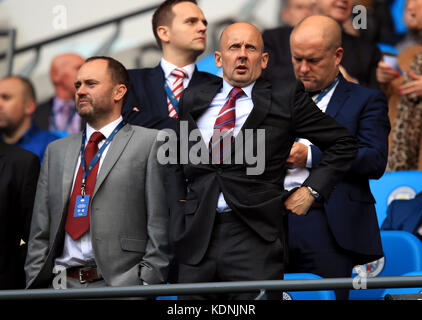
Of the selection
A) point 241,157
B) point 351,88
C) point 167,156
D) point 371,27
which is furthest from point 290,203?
point 371,27

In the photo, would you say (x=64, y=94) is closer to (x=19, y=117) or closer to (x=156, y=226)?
(x=19, y=117)

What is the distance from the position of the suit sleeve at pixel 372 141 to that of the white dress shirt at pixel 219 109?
1.91 ft

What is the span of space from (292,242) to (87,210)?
1.16 metres

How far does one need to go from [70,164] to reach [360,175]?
4.93 feet

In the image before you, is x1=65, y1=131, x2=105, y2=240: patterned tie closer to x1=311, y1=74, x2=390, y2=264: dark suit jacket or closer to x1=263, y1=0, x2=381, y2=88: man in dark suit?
x1=311, y1=74, x2=390, y2=264: dark suit jacket

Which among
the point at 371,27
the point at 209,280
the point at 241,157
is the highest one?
Answer: the point at 371,27

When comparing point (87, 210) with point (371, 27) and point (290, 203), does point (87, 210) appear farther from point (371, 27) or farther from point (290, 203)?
point (371, 27)

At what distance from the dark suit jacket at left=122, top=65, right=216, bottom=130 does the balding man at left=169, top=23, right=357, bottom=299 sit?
0.60 metres

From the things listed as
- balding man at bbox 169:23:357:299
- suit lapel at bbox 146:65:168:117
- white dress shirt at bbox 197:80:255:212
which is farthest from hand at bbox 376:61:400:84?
white dress shirt at bbox 197:80:255:212

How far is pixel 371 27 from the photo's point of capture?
7.39 metres

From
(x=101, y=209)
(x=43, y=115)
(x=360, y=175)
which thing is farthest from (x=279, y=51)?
(x=43, y=115)

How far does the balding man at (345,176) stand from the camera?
450 centimetres

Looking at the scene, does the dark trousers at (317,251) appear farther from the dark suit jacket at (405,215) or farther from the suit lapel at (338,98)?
the dark suit jacket at (405,215)

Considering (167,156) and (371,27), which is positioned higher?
(371,27)
